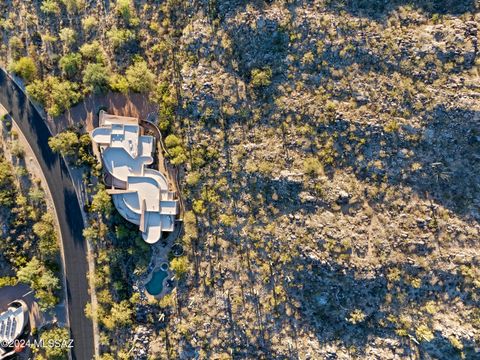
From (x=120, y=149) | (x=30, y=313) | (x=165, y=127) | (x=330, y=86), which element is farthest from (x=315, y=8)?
(x=30, y=313)

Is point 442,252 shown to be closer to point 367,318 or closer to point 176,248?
point 367,318

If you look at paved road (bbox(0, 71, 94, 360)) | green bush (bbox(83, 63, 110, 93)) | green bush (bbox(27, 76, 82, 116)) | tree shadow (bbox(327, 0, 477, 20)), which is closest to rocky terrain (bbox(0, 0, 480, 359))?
tree shadow (bbox(327, 0, 477, 20))

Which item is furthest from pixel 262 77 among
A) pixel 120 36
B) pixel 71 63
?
pixel 71 63

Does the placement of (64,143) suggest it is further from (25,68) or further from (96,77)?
(25,68)

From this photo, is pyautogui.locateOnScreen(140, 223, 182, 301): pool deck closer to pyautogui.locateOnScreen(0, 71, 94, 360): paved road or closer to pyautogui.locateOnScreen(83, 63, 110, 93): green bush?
pyautogui.locateOnScreen(0, 71, 94, 360): paved road

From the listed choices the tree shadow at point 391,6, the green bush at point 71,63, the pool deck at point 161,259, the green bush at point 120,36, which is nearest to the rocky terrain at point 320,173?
the tree shadow at point 391,6
